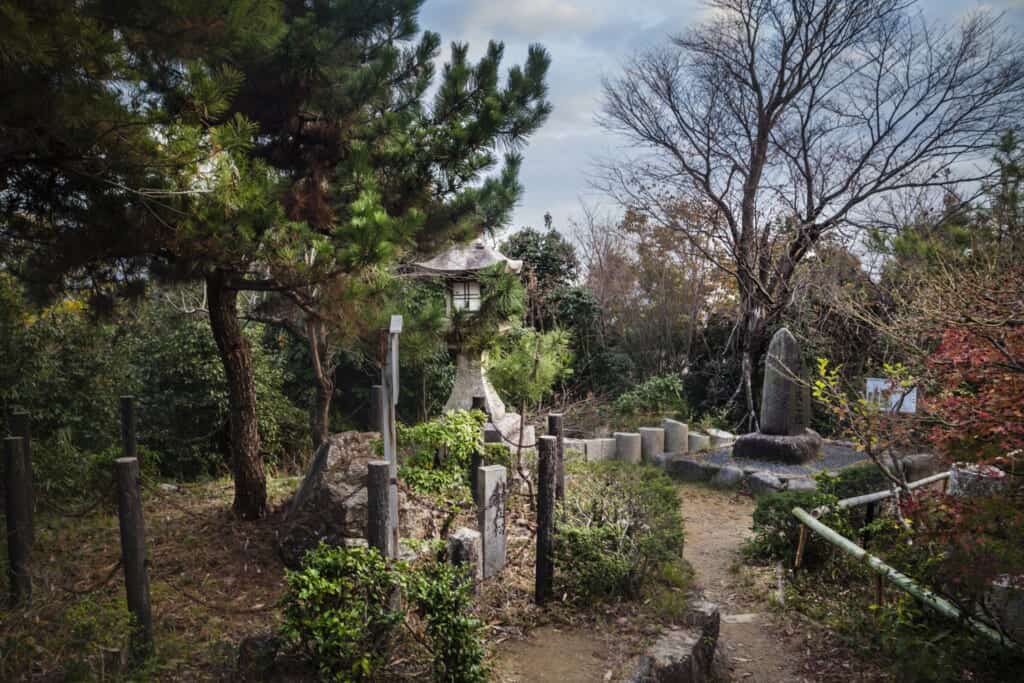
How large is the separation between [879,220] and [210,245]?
1144cm

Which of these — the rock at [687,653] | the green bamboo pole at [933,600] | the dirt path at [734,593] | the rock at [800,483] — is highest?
the green bamboo pole at [933,600]

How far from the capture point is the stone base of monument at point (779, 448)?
30.5 ft

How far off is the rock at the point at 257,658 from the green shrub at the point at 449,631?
2.26 ft

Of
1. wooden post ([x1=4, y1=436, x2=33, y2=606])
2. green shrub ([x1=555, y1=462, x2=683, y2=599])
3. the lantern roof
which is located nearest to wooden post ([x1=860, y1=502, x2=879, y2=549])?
green shrub ([x1=555, y1=462, x2=683, y2=599])

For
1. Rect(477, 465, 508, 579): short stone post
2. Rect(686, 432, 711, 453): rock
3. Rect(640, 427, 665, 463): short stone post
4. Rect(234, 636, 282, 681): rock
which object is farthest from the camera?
Rect(686, 432, 711, 453): rock

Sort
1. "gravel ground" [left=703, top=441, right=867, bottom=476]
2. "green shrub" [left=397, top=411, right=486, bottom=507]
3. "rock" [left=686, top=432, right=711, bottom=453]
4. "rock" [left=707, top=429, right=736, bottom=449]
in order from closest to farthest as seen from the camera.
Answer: "green shrub" [left=397, top=411, right=486, bottom=507]
"gravel ground" [left=703, top=441, right=867, bottom=476]
"rock" [left=686, top=432, right=711, bottom=453]
"rock" [left=707, top=429, right=736, bottom=449]

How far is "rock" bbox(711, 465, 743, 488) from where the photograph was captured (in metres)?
8.94

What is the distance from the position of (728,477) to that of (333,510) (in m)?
5.84

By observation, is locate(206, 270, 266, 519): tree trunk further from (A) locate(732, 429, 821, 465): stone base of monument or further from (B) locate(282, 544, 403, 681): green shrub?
(A) locate(732, 429, 821, 465): stone base of monument

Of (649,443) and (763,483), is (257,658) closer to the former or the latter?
(763,483)

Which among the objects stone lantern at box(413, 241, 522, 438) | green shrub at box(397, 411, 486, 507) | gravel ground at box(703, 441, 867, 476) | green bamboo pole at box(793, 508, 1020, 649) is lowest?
gravel ground at box(703, 441, 867, 476)

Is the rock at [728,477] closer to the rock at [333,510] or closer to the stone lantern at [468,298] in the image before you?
the stone lantern at [468,298]

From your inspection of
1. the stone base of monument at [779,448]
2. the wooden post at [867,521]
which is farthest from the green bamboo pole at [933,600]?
the stone base of monument at [779,448]

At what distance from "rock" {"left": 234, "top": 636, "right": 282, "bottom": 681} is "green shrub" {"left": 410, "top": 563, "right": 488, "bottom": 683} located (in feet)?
2.26
